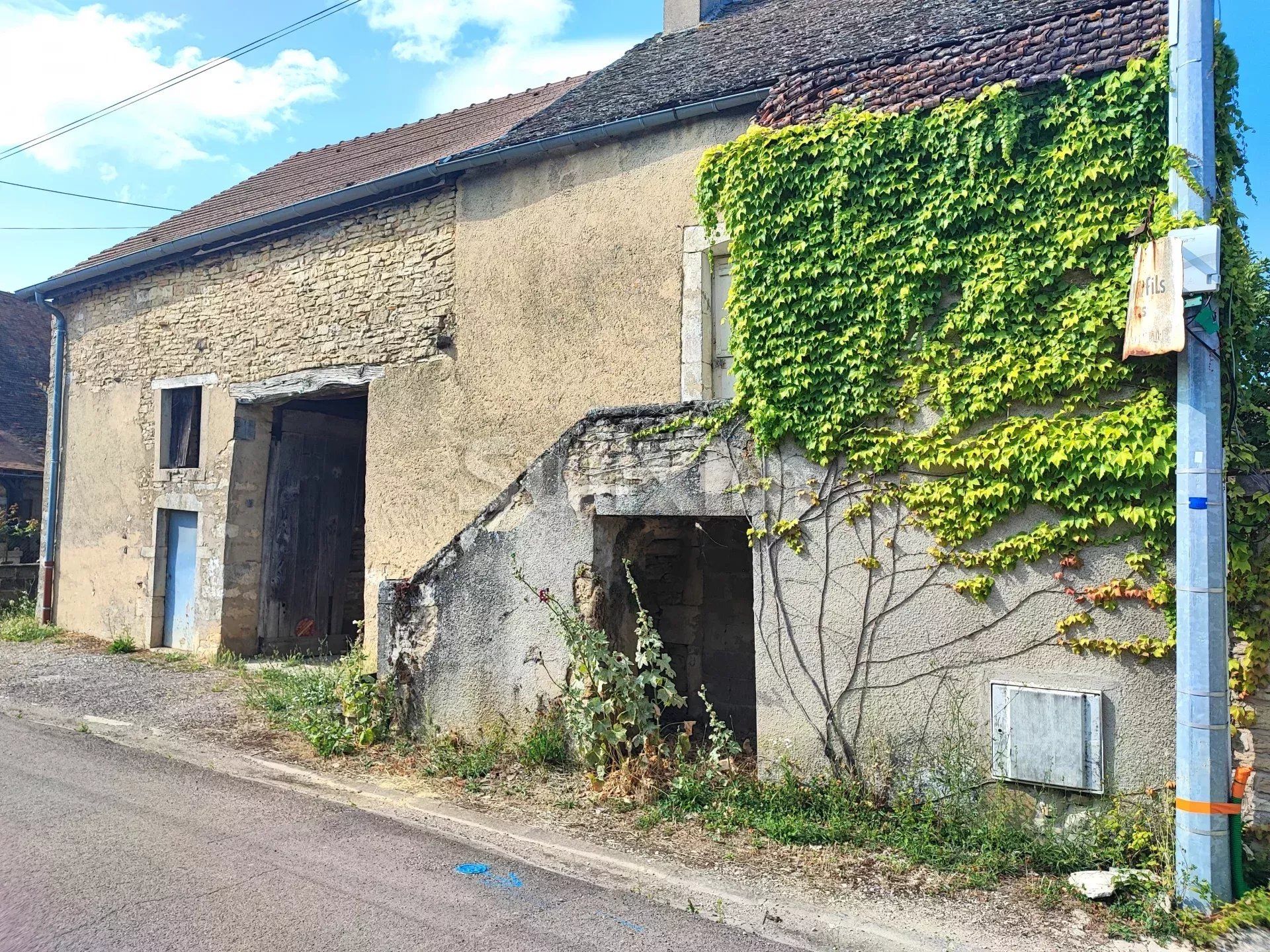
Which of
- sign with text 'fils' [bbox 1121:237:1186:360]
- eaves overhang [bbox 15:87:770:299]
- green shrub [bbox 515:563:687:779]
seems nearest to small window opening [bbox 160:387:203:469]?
eaves overhang [bbox 15:87:770:299]

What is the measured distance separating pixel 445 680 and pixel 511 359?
339 cm

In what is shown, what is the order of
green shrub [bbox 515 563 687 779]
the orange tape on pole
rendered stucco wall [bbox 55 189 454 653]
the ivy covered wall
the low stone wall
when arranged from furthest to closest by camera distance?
the low stone wall, rendered stucco wall [bbox 55 189 454 653], green shrub [bbox 515 563 687 779], the ivy covered wall, the orange tape on pole

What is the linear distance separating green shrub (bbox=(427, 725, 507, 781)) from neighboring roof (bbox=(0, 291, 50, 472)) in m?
12.9

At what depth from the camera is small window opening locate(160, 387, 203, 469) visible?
11070 millimetres

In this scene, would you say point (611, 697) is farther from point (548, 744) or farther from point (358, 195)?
point (358, 195)

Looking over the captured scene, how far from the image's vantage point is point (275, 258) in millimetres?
10047

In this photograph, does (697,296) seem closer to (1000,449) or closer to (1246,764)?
(1000,449)

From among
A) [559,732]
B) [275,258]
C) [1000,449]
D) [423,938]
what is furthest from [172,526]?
[1000,449]

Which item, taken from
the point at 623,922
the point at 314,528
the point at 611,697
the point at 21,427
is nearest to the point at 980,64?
the point at 611,697

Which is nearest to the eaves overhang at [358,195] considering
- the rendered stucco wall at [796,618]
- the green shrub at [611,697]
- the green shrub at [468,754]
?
the rendered stucco wall at [796,618]

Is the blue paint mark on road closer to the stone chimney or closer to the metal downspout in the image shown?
the stone chimney

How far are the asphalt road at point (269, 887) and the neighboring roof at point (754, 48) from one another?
6.14 meters

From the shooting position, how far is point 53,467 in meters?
12.4

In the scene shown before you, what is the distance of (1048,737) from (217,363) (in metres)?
10.0
